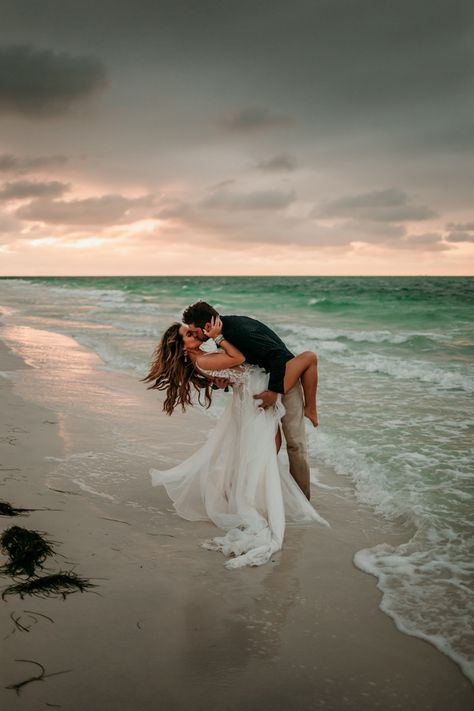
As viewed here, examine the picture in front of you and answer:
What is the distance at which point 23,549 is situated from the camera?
3773 millimetres

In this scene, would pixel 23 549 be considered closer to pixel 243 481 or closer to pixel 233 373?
pixel 243 481

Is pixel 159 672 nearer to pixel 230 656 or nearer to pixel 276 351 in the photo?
pixel 230 656

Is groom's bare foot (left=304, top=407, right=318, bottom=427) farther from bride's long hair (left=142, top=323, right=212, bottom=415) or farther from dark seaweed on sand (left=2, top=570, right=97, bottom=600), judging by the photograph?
dark seaweed on sand (left=2, top=570, right=97, bottom=600)

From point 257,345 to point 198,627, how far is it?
2.17m

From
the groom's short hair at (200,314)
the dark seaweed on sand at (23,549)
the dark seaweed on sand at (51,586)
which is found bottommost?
the dark seaweed on sand at (51,586)

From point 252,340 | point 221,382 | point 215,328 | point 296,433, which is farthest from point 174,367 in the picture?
point 296,433

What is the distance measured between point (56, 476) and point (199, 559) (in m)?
2.10

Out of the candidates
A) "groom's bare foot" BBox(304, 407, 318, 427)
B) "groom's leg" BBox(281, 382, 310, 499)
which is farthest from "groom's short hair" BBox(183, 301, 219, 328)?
"groom's bare foot" BBox(304, 407, 318, 427)

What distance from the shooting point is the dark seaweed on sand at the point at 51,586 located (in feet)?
10.9

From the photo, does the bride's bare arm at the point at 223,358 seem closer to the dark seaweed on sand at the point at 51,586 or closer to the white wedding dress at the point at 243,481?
the white wedding dress at the point at 243,481

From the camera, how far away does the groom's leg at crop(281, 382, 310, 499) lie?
482cm

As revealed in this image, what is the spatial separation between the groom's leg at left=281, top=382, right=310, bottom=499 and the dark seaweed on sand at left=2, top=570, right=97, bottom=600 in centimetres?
205

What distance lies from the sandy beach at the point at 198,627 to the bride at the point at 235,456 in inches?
8.1

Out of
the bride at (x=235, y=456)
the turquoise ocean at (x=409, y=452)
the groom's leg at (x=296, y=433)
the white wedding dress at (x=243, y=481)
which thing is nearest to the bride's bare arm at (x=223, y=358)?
the bride at (x=235, y=456)
